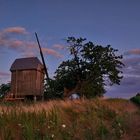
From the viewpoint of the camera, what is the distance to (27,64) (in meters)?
51.4

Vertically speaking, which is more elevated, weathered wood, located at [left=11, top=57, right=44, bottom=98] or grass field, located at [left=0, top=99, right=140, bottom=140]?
weathered wood, located at [left=11, top=57, right=44, bottom=98]

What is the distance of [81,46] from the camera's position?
5500 centimetres

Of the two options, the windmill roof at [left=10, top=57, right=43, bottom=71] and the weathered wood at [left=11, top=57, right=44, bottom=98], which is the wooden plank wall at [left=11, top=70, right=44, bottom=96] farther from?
the windmill roof at [left=10, top=57, right=43, bottom=71]

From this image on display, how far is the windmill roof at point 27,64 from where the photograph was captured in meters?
50.6

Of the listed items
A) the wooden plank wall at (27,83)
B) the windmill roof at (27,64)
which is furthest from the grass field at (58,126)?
the windmill roof at (27,64)

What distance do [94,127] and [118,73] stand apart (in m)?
38.6

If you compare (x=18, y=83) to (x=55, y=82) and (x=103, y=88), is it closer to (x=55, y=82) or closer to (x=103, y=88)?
(x=55, y=82)

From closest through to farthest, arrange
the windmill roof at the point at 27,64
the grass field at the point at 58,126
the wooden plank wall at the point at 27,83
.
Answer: the grass field at the point at 58,126, the wooden plank wall at the point at 27,83, the windmill roof at the point at 27,64

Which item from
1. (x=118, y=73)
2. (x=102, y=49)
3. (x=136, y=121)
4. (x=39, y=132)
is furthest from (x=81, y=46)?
(x=39, y=132)

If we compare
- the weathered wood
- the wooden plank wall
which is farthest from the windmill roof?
the wooden plank wall

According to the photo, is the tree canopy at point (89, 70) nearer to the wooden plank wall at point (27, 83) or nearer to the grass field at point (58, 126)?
the wooden plank wall at point (27, 83)

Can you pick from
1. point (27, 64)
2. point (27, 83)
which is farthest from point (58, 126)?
point (27, 64)

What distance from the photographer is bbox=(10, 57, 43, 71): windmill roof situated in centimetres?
5062

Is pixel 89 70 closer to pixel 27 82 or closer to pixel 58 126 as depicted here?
pixel 27 82
